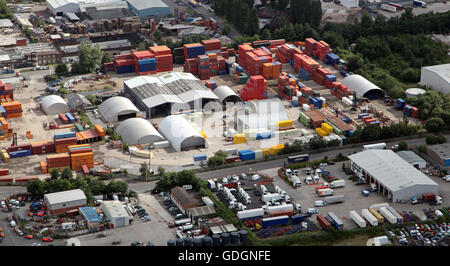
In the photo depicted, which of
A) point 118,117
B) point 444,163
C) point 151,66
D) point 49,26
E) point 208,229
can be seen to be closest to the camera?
point 208,229

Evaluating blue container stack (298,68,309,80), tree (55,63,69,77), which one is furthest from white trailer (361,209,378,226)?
tree (55,63,69,77)

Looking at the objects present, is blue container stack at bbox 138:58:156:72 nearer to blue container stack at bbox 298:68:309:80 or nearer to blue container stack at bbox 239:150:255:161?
blue container stack at bbox 298:68:309:80

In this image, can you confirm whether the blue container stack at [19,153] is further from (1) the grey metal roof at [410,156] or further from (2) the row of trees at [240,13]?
(2) the row of trees at [240,13]

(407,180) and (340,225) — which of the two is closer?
(340,225)

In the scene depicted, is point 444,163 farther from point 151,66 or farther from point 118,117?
point 151,66

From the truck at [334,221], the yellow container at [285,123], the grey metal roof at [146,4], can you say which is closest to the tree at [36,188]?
the truck at [334,221]

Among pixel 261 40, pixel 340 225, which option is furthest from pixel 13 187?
pixel 261 40
